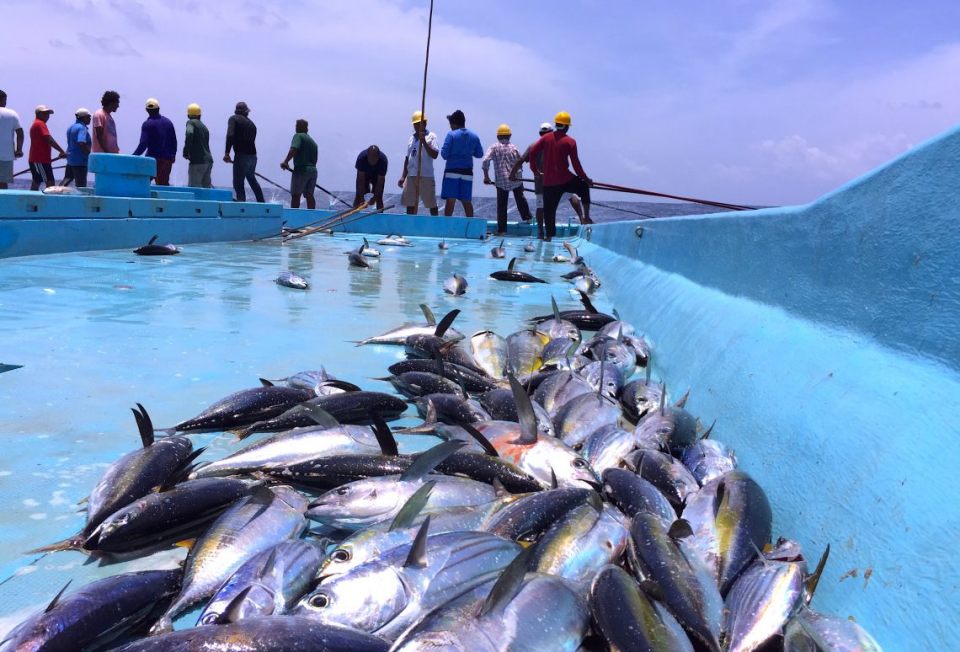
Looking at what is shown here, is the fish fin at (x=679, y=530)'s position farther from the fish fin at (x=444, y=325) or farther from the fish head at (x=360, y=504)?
the fish fin at (x=444, y=325)

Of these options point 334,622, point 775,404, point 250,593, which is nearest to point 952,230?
point 775,404

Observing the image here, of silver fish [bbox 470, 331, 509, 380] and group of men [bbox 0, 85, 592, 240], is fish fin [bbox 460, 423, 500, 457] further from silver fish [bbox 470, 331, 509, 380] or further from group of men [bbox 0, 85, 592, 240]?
group of men [bbox 0, 85, 592, 240]

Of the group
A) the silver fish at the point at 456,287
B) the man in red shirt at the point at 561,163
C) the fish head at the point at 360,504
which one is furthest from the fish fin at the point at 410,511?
the man in red shirt at the point at 561,163

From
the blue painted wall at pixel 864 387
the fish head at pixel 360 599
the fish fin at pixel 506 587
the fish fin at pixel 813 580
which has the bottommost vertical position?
the fish head at pixel 360 599

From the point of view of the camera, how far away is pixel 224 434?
96.6 inches

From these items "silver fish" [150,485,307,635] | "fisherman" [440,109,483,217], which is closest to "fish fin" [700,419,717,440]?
"silver fish" [150,485,307,635]

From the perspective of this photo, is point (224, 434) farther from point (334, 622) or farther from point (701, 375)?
point (701, 375)

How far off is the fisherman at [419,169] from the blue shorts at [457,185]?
456mm

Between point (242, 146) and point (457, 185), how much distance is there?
14.5 feet

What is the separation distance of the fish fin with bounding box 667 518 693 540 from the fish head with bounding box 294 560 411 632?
63 centimetres

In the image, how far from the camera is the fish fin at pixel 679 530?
1551 millimetres

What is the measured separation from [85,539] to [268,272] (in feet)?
18.6

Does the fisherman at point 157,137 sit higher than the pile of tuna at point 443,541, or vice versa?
the fisherman at point 157,137

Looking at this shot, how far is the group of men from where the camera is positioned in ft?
38.1
